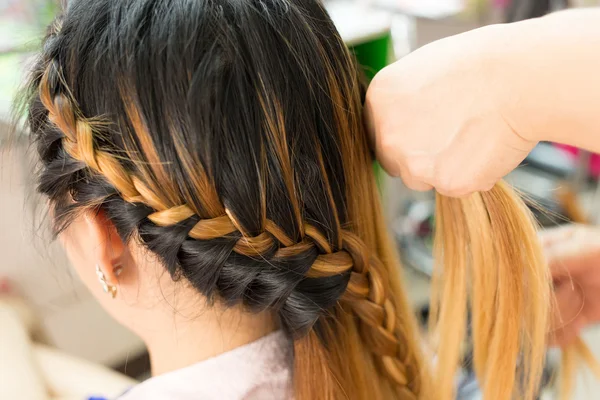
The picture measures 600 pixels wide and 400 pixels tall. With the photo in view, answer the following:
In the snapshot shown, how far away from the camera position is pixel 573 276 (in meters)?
0.85

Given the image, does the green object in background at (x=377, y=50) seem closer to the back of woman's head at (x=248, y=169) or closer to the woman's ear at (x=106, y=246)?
the back of woman's head at (x=248, y=169)

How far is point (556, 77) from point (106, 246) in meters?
0.53

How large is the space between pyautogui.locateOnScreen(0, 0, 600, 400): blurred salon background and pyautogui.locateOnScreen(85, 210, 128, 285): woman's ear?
0.68 feet

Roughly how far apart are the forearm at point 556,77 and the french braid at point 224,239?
250 mm

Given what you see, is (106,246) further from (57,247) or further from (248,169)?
(57,247)

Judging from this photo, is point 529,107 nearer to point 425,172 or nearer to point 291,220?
point 425,172

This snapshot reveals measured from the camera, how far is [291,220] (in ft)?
1.96

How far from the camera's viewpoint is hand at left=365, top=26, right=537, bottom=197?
20.7 inches

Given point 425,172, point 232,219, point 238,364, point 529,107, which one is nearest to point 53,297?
point 238,364

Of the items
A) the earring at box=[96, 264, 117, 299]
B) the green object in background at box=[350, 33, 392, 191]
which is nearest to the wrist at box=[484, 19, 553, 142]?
Answer: the earring at box=[96, 264, 117, 299]

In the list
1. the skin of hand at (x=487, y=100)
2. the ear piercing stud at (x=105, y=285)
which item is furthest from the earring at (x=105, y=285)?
the skin of hand at (x=487, y=100)

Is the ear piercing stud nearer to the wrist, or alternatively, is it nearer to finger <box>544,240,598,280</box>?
the wrist

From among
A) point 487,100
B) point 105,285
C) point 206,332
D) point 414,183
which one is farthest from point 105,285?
point 487,100

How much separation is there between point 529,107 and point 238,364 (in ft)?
1.56
